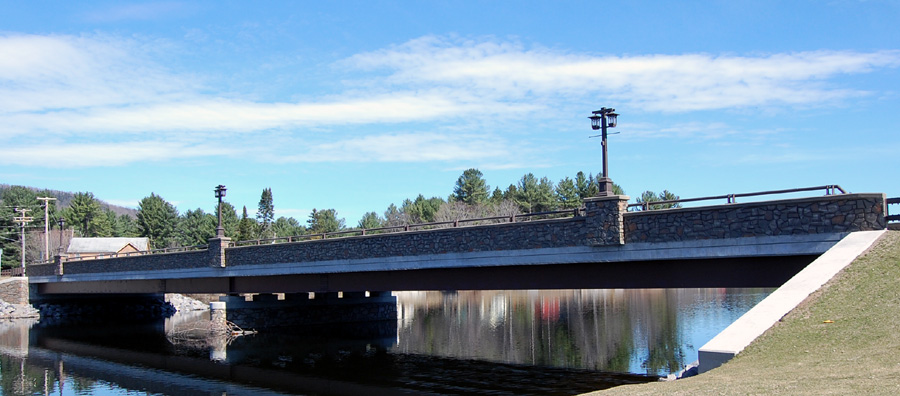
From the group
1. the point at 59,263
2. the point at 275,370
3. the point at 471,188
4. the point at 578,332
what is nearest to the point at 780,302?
the point at 275,370

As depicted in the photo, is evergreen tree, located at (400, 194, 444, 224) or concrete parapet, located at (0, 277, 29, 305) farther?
evergreen tree, located at (400, 194, 444, 224)

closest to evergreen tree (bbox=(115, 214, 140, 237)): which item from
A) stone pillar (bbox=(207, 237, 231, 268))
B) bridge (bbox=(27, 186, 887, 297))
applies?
stone pillar (bbox=(207, 237, 231, 268))

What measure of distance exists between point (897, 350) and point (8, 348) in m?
40.3

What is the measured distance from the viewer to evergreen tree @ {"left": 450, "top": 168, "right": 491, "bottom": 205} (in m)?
117

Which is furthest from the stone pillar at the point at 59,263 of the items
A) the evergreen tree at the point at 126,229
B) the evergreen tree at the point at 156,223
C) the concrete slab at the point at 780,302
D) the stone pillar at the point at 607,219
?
the evergreen tree at the point at 126,229

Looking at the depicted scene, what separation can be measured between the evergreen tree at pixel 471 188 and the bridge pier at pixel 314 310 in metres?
67.1

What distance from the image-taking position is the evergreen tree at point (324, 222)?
409ft

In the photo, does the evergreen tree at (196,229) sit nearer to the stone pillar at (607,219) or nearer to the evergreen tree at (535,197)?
the evergreen tree at (535,197)

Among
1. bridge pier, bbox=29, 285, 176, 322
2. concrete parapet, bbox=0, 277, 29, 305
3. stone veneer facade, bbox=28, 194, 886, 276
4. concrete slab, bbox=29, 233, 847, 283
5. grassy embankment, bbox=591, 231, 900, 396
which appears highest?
stone veneer facade, bbox=28, 194, 886, 276

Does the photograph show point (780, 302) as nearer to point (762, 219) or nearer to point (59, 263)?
point (762, 219)

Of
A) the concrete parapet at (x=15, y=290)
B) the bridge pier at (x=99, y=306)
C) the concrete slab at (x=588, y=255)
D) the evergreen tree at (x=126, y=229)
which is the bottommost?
the bridge pier at (x=99, y=306)

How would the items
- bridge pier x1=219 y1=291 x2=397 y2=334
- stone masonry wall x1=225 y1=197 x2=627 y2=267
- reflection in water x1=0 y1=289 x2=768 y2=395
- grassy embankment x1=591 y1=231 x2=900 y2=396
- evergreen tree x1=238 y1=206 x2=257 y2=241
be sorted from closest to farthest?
1. grassy embankment x1=591 y1=231 x2=900 y2=396
2. stone masonry wall x1=225 y1=197 x2=627 y2=267
3. reflection in water x1=0 y1=289 x2=768 y2=395
4. bridge pier x1=219 y1=291 x2=397 y2=334
5. evergreen tree x1=238 y1=206 x2=257 y2=241

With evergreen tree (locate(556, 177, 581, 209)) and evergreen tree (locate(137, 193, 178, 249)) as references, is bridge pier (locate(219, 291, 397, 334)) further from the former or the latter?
evergreen tree (locate(137, 193, 178, 249))

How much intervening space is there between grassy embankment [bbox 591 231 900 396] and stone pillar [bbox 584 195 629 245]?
23.4 ft
